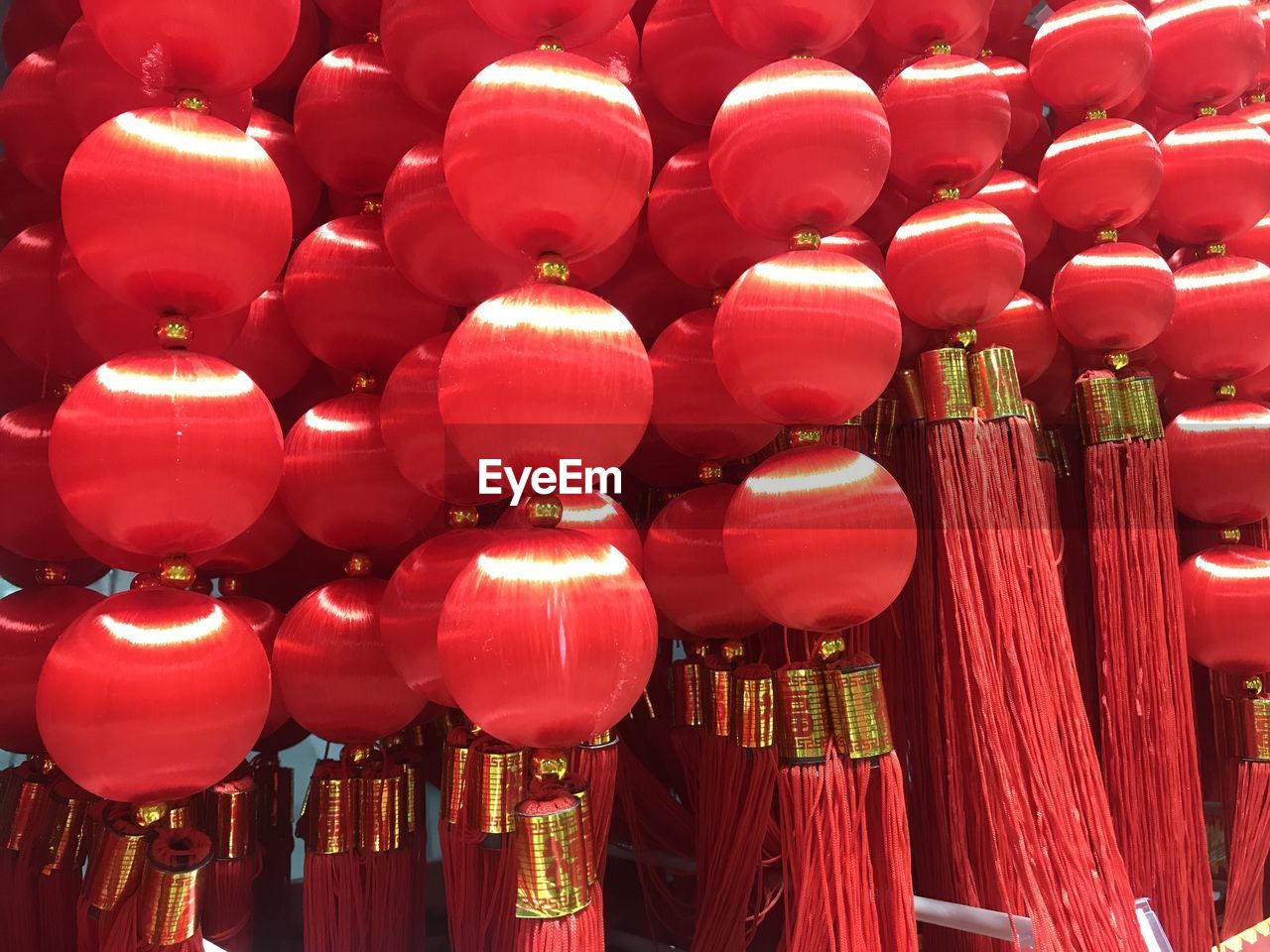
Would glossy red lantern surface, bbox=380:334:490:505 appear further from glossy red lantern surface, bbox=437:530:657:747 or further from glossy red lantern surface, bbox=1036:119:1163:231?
glossy red lantern surface, bbox=1036:119:1163:231

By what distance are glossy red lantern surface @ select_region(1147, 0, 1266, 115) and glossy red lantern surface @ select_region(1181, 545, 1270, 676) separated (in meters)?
0.30

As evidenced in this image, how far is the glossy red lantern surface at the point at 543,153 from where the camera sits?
359 mm

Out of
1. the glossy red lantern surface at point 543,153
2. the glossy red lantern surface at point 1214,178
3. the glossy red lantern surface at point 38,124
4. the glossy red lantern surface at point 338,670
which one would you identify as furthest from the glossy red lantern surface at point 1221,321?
the glossy red lantern surface at point 38,124

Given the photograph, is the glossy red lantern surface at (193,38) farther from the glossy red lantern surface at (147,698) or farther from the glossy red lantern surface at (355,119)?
the glossy red lantern surface at (147,698)

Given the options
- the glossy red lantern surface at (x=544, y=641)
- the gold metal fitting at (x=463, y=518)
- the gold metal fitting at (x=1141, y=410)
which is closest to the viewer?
the glossy red lantern surface at (x=544, y=641)

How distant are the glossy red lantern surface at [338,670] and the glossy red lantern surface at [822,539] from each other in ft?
0.56

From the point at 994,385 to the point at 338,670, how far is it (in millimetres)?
349

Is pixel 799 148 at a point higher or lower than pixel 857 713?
higher

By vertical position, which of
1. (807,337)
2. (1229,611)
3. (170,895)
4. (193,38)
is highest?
(193,38)

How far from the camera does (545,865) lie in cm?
34

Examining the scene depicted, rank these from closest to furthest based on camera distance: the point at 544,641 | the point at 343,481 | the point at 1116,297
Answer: the point at 544,641 → the point at 343,481 → the point at 1116,297

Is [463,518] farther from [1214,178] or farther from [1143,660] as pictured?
[1214,178]

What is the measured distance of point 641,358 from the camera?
369 millimetres

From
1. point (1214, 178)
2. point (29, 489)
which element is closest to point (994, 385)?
point (1214, 178)
